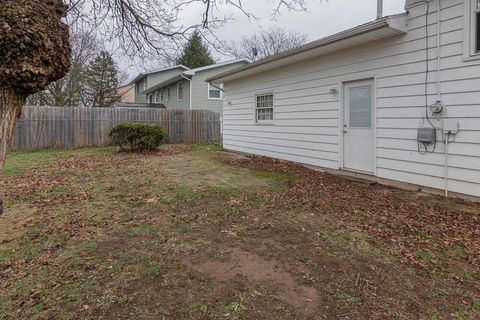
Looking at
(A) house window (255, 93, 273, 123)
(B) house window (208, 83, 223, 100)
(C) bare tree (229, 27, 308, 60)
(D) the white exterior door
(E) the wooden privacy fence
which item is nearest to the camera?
(D) the white exterior door

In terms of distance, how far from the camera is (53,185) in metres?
6.55

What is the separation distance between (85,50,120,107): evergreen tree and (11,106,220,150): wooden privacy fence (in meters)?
15.6

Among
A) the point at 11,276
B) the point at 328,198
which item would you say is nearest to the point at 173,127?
the point at 328,198

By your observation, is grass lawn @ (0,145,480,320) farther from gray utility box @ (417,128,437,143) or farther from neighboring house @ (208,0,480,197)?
gray utility box @ (417,128,437,143)

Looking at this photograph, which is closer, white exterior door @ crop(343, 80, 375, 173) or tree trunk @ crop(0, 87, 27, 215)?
tree trunk @ crop(0, 87, 27, 215)

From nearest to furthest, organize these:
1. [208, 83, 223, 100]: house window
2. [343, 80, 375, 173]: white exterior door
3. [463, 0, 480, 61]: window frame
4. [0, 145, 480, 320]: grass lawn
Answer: [0, 145, 480, 320]: grass lawn → [463, 0, 480, 61]: window frame → [343, 80, 375, 173]: white exterior door → [208, 83, 223, 100]: house window

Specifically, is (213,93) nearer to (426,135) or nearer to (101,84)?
(101,84)

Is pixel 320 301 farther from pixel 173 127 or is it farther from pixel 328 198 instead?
pixel 173 127

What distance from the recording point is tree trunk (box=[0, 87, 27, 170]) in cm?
188

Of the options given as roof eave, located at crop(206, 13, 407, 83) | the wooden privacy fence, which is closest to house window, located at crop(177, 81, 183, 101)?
the wooden privacy fence

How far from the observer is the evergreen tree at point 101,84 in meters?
29.5

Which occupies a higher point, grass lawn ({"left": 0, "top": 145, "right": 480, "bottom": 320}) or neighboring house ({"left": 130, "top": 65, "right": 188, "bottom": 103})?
neighboring house ({"left": 130, "top": 65, "right": 188, "bottom": 103})

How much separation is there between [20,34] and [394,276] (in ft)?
10.6

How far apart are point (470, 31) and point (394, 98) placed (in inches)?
61.3
